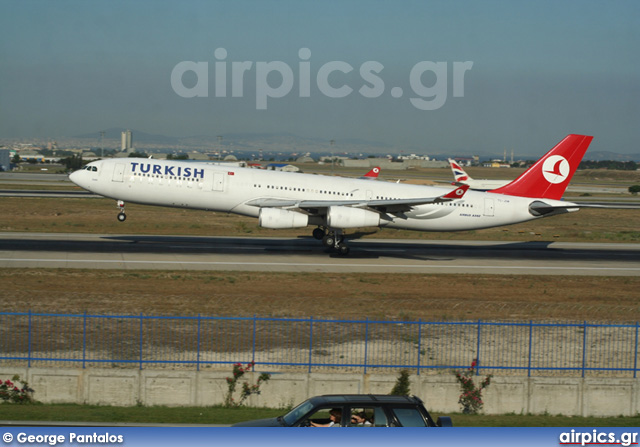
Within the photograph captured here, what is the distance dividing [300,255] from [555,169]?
58.5 ft

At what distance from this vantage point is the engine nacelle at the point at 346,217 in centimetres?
4044

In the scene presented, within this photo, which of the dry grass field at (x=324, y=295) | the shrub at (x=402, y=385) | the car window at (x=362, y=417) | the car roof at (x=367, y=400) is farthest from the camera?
the dry grass field at (x=324, y=295)

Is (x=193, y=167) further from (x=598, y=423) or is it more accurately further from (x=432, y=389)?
(x=598, y=423)

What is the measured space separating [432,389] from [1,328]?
45.9 ft

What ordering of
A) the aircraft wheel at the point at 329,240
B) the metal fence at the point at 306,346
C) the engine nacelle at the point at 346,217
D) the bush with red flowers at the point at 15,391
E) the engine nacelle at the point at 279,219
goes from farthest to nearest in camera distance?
the aircraft wheel at the point at 329,240 < the engine nacelle at the point at 346,217 < the engine nacelle at the point at 279,219 < the metal fence at the point at 306,346 < the bush with red flowers at the point at 15,391

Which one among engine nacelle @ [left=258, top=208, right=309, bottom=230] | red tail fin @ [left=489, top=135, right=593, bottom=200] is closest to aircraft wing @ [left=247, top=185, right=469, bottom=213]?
engine nacelle @ [left=258, top=208, right=309, bottom=230]

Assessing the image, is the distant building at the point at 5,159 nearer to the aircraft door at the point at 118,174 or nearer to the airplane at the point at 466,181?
the airplane at the point at 466,181

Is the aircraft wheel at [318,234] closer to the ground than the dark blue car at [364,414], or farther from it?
farther from it

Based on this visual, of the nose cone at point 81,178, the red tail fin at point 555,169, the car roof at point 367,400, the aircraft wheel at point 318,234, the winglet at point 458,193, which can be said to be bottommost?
the car roof at point 367,400

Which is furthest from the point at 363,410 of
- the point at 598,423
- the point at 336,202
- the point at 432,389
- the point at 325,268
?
the point at 336,202

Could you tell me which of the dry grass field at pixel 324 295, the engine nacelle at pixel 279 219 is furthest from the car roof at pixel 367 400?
the engine nacelle at pixel 279 219

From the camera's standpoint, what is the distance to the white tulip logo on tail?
45.2 meters

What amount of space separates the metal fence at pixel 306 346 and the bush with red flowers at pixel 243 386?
2.28 ft

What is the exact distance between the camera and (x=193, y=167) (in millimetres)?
41469
